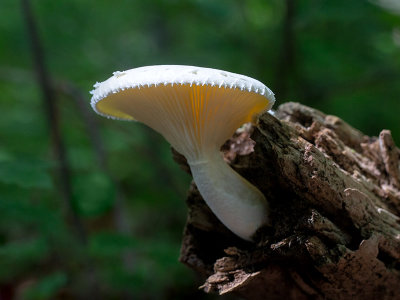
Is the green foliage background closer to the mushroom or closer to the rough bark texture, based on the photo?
the mushroom

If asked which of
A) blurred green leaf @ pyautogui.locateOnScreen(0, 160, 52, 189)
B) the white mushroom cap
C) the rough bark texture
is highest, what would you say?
the white mushroom cap

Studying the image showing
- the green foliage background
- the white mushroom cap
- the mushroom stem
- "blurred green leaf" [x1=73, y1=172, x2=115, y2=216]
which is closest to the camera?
the white mushroom cap

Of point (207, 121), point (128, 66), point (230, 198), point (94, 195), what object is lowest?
point (230, 198)

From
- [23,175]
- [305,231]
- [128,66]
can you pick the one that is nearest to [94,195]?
[23,175]

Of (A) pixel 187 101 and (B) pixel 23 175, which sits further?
(B) pixel 23 175

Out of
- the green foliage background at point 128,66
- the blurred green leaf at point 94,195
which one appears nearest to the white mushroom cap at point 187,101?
the green foliage background at point 128,66

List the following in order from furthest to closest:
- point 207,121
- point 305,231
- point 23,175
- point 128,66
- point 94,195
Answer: point 128,66 → point 94,195 → point 23,175 → point 207,121 → point 305,231

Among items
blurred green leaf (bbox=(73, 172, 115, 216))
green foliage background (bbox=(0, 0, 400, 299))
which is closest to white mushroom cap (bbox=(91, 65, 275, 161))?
green foliage background (bbox=(0, 0, 400, 299))

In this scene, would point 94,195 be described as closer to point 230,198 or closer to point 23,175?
point 23,175
